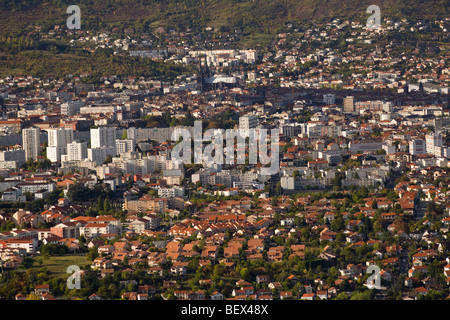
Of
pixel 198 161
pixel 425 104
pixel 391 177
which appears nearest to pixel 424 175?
pixel 391 177

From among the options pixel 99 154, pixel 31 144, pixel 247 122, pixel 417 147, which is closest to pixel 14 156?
pixel 31 144

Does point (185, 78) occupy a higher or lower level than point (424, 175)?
higher

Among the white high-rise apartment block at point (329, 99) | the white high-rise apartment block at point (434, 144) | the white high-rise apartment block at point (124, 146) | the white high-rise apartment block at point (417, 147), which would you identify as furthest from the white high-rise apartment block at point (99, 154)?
the white high-rise apartment block at point (329, 99)

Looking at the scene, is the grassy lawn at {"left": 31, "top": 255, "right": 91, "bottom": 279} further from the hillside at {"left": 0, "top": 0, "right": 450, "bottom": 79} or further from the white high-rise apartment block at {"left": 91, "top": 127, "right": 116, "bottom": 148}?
the hillside at {"left": 0, "top": 0, "right": 450, "bottom": 79}

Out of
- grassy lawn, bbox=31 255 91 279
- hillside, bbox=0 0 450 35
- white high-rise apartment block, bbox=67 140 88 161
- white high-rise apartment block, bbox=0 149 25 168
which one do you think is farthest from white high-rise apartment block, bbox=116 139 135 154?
hillside, bbox=0 0 450 35

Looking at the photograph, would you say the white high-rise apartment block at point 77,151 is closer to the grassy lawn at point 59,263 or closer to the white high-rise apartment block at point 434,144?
the white high-rise apartment block at point 434,144

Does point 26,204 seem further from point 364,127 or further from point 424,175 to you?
point 364,127
